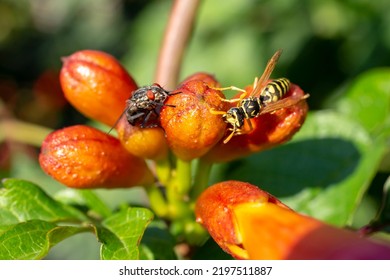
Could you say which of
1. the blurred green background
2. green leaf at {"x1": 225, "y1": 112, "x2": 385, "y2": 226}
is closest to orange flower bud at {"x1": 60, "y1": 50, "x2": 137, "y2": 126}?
green leaf at {"x1": 225, "y1": 112, "x2": 385, "y2": 226}

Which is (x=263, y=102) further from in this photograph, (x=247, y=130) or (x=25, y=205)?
(x=25, y=205)

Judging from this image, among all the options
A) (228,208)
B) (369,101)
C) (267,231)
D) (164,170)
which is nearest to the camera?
(267,231)

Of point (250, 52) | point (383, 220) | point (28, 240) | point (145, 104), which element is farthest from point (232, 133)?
point (250, 52)

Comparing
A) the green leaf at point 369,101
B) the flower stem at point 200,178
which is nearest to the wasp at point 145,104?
the flower stem at point 200,178

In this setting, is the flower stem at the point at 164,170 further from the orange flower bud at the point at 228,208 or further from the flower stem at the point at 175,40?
the flower stem at the point at 175,40

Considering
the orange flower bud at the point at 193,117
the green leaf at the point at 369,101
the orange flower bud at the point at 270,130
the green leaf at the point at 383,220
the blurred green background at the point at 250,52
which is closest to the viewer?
the orange flower bud at the point at 193,117
